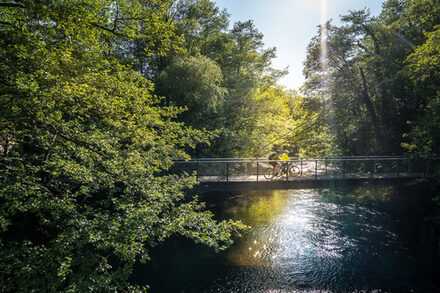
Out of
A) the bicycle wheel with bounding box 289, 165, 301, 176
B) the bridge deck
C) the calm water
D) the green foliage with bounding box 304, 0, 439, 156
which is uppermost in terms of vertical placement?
the green foliage with bounding box 304, 0, 439, 156

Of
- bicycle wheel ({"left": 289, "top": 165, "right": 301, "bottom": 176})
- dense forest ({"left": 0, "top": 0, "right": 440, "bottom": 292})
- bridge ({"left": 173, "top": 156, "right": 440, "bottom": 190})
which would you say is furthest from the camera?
bicycle wheel ({"left": 289, "top": 165, "right": 301, "bottom": 176})

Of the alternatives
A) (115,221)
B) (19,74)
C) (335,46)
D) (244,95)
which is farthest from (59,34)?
(335,46)

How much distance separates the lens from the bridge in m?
11.0

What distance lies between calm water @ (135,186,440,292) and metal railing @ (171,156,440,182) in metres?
2.69

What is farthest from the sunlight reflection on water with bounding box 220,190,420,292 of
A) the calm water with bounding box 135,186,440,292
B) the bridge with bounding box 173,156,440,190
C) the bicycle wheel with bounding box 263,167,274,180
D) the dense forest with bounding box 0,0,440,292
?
the bicycle wheel with bounding box 263,167,274,180

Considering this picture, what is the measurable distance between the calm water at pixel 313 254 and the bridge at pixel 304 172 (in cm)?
241

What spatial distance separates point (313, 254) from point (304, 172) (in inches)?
154

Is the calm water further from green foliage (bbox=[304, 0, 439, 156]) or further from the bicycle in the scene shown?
green foliage (bbox=[304, 0, 439, 156])

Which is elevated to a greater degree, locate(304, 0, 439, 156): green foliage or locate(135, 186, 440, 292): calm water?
locate(304, 0, 439, 156): green foliage

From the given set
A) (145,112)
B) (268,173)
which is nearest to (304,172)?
(268,173)

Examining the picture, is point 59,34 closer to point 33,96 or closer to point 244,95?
point 33,96

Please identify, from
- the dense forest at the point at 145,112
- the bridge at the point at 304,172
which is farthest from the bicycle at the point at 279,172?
the dense forest at the point at 145,112

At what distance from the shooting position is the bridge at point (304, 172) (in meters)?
11.0

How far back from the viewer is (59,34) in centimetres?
682
